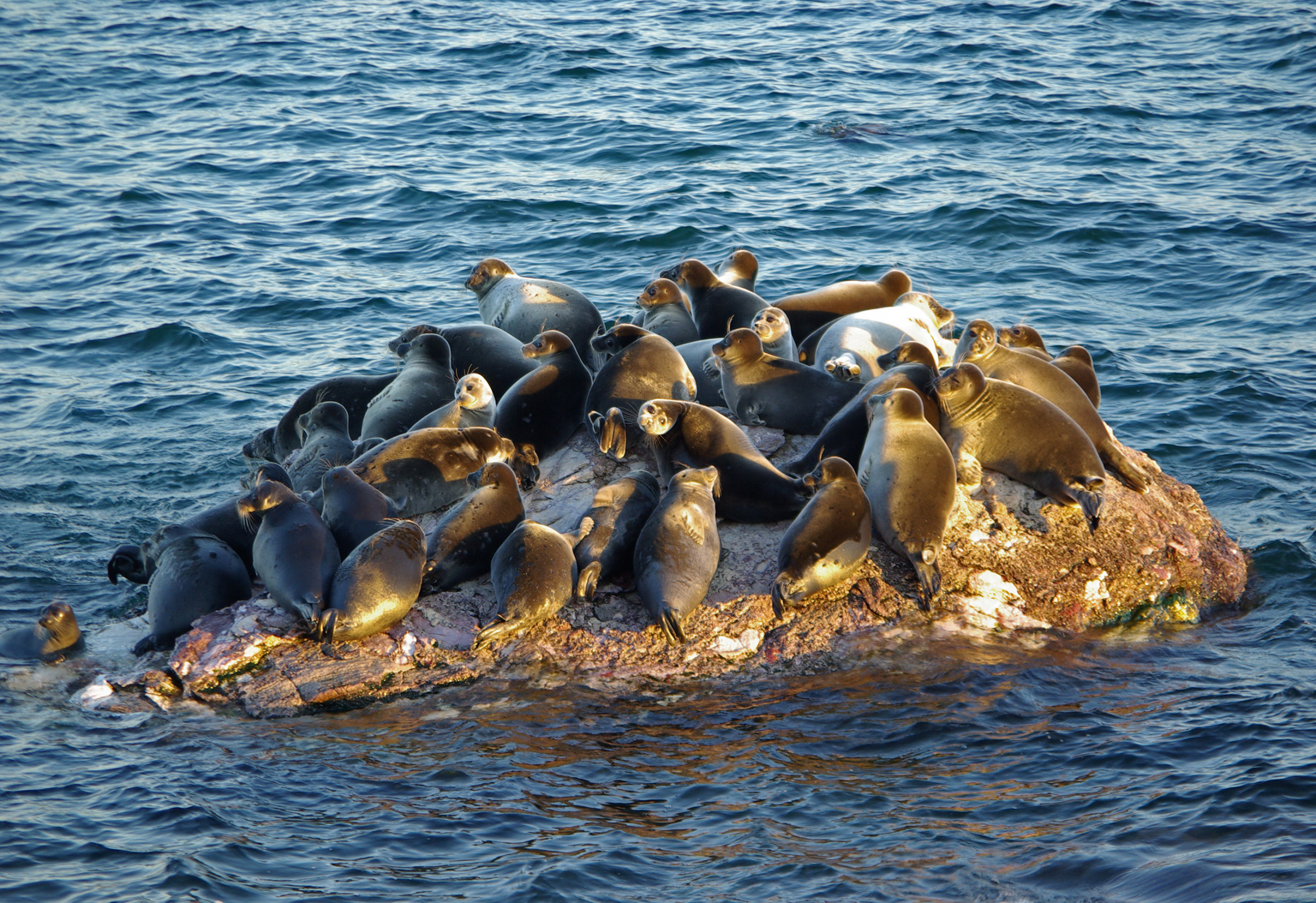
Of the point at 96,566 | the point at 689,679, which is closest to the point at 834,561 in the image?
the point at 689,679

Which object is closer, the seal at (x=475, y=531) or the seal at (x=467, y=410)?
the seal at (x=475, y=531)

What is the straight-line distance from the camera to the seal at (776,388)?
25.4ft

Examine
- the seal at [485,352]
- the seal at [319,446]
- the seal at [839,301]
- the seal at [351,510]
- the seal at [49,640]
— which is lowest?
the seal at [49,640]

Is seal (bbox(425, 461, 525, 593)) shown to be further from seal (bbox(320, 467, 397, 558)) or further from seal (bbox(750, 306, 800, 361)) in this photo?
seal (bbox(750, 306, 800, 361))

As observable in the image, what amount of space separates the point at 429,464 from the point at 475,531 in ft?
2.77

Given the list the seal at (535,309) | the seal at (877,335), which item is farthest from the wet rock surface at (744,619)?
the seal at (535,309)

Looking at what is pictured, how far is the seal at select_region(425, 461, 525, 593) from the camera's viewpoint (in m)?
→ 6.57

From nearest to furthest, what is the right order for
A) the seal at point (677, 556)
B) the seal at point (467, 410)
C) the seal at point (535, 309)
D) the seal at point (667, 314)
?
1. the seal at point (677, 556)
2. the seal at point (467, 410)
3. the seal at point (667, 314)
4. the seal at point (535, 309)

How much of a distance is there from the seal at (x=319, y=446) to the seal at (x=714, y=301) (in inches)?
116

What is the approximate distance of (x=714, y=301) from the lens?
959 cm

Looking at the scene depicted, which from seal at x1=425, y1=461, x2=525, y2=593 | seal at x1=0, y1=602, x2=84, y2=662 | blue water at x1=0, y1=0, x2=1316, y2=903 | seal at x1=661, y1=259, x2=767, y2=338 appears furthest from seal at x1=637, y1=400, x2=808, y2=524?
seal at x1=0, y1=602, x2=84, y2=662

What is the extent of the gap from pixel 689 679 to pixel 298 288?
959cm

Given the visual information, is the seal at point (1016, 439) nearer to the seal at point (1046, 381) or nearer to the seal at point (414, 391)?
the seal at point (1046, 381)

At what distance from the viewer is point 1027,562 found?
668 centimetres
